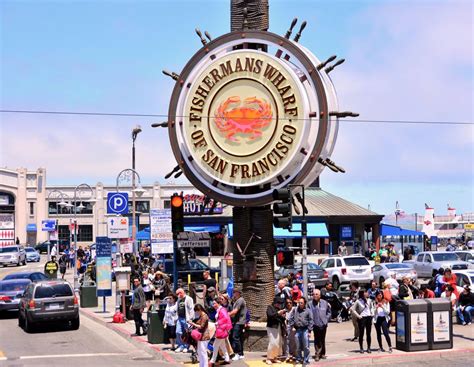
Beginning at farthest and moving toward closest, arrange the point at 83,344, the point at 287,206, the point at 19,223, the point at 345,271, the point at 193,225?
the point at 19,223, the point at 193,225, the point at 345,271, the point at 83,344, the point at 287,206

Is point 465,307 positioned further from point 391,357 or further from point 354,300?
point 391,357

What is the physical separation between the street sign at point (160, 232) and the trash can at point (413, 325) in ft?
42.8

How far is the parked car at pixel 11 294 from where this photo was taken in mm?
29938

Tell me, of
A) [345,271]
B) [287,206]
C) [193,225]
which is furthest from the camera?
[193,225]

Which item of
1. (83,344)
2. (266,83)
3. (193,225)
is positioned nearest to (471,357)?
(266,83)

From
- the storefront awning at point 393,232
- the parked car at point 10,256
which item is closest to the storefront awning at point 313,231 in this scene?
the storefront awning at point 393,232

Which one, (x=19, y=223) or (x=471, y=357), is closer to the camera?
(x=471, y=357)

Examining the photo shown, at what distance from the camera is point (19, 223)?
312 ft

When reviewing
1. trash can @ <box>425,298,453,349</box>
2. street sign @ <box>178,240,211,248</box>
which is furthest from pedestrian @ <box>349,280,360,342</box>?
street sign @ <box>178,240,211,248</box>

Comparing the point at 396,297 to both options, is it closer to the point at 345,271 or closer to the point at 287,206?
the point at 287,206

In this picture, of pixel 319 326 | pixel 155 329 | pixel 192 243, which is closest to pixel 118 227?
pixel 192 243

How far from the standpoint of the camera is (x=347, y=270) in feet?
126

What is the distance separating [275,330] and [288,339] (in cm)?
49

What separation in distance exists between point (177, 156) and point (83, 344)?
6154 mm
